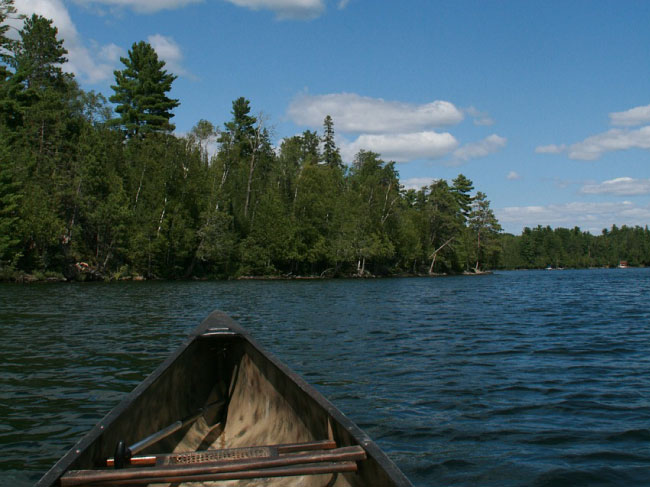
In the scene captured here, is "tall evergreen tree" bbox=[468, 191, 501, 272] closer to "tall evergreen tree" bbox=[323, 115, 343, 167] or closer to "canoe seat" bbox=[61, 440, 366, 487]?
"tall evergreen tree" bbox=[323, 115, 343, 167]

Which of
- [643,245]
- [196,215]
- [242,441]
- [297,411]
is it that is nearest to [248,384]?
[242,441]

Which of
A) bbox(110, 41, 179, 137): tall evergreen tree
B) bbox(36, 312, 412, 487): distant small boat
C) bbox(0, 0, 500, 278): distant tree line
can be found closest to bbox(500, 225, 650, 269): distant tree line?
bbox(0, 0, 500, 278): distant tree line

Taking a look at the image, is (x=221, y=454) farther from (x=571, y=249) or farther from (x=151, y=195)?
(x=571, y=249)

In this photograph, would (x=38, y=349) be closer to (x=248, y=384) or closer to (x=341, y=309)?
(x=248, y=384)

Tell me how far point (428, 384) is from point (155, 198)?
46.3 meters

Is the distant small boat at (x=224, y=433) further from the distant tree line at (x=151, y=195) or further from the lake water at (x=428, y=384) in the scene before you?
the distant tree line at (x=151, y=195)

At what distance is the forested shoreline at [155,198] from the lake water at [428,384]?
27.7 m

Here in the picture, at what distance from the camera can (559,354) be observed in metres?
11.6

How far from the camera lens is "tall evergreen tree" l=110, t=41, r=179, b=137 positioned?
200 ft

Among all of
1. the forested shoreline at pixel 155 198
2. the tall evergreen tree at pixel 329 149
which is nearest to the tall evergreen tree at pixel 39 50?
the forested shoreline at pixel 155 198

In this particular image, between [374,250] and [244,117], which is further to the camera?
[244,117]

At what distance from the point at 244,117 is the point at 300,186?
1906 centimetres

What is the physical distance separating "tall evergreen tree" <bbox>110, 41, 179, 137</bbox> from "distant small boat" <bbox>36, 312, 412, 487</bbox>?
5778cm

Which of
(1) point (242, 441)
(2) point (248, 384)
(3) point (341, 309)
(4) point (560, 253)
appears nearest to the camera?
(1) point (242, 441)
